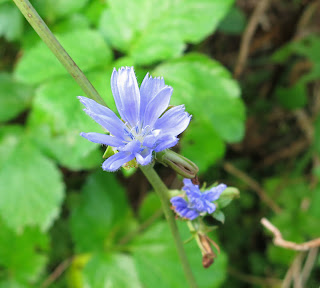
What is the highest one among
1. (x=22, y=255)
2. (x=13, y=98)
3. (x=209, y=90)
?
(x=13, y=98)

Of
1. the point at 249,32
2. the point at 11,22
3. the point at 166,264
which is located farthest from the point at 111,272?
the point at 249,32

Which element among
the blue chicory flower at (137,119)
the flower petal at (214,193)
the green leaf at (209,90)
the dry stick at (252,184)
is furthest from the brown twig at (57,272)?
the blue chicory flower at (137,119)

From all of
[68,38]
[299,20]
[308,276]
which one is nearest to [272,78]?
[299,20]

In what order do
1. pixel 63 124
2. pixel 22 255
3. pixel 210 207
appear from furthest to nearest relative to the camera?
pixel 22 255 → pixel 63 124 → pixel 210 207

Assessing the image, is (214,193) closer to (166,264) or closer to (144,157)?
(144,157)

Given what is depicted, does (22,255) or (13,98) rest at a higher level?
(13,98)

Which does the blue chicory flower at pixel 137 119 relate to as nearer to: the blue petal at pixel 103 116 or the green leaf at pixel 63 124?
the blue petal at pixel 103 116
